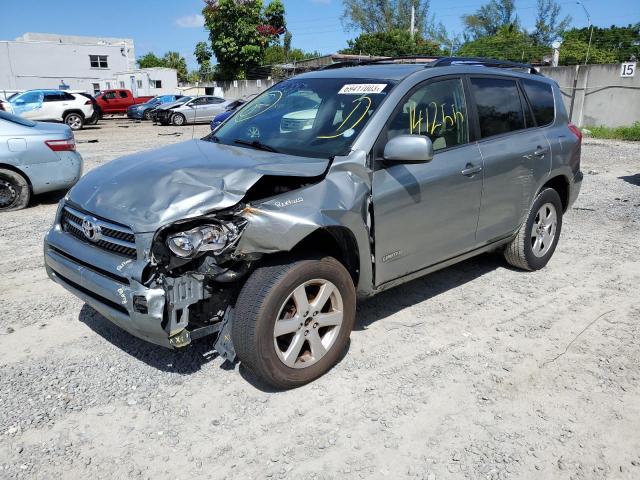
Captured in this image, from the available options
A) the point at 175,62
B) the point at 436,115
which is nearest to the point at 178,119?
the point at 436,115

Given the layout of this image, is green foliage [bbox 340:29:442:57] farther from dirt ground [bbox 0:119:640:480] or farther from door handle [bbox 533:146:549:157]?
dirt ground [bbox 0:119:640:480]

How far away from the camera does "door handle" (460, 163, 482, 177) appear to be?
158 inches

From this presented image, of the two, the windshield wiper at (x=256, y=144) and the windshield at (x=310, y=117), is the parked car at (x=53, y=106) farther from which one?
the windshield wiper at (x=256, y=144)

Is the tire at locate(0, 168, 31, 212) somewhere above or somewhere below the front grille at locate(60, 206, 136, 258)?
below

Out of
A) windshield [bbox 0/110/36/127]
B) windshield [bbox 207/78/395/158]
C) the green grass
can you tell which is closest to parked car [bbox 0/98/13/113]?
windshield [bbox 0/110/36/127]

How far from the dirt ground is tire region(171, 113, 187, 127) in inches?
868

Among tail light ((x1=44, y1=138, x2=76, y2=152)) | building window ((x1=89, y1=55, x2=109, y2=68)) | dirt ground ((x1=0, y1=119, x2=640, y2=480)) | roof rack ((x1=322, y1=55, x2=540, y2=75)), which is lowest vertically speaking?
dirt ground ((x1=0, y1=119, x2=640, y2=480))

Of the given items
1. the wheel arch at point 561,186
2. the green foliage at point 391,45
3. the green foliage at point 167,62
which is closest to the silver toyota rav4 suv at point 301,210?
the wheel arch at point 561,186

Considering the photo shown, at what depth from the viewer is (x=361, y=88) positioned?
3902 mm

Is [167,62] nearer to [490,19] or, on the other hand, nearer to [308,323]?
[490,19]

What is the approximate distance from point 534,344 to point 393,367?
1.11m

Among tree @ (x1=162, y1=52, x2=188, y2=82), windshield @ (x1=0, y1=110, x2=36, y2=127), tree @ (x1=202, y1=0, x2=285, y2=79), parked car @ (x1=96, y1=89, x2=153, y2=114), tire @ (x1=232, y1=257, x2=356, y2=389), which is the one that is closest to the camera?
tire @ (x1=232, y1=257, x2=356, y2=389)

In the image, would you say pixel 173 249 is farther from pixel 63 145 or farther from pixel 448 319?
pixel 63 145

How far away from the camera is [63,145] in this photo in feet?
24.8
